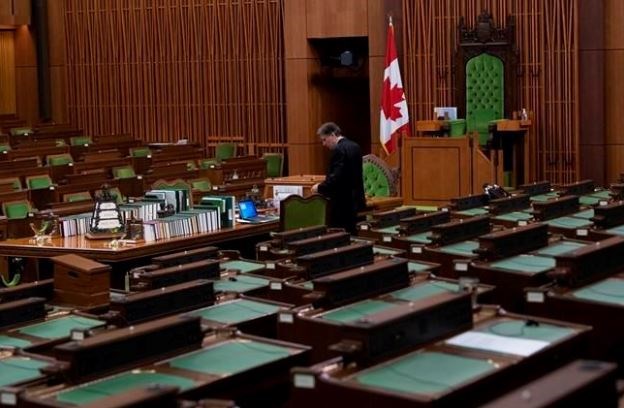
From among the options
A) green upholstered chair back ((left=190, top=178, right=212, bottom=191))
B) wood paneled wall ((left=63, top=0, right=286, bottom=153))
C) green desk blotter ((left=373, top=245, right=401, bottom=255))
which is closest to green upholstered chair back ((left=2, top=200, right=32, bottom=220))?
green upholstered chair back ((left=190, top=178, right=212, bottom=191))

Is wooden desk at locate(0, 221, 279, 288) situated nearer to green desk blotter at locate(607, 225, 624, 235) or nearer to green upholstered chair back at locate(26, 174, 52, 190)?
green desk blotter at locate(607, 225, 624, 235)

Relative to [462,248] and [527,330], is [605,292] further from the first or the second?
[462,248]

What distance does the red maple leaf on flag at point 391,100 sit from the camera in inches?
573

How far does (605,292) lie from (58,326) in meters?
2.48

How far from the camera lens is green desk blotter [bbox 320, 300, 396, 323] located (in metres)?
5.15

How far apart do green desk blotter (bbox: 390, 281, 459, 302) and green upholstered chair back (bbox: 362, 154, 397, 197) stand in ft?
20.5

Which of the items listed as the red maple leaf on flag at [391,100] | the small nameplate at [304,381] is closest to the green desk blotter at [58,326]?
the small nameplate at [304,381]

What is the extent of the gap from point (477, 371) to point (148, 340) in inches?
50.0

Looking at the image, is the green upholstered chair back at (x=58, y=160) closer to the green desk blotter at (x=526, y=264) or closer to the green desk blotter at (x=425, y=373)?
the green desk blotter at (x=526, y=264)

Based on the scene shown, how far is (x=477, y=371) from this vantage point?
13.5 feet

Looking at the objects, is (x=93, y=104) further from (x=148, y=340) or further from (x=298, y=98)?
(x=148, y=340)

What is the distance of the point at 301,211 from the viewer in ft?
31.9

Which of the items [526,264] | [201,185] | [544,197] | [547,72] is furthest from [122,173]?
[526,264]

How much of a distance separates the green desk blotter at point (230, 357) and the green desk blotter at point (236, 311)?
60cm
